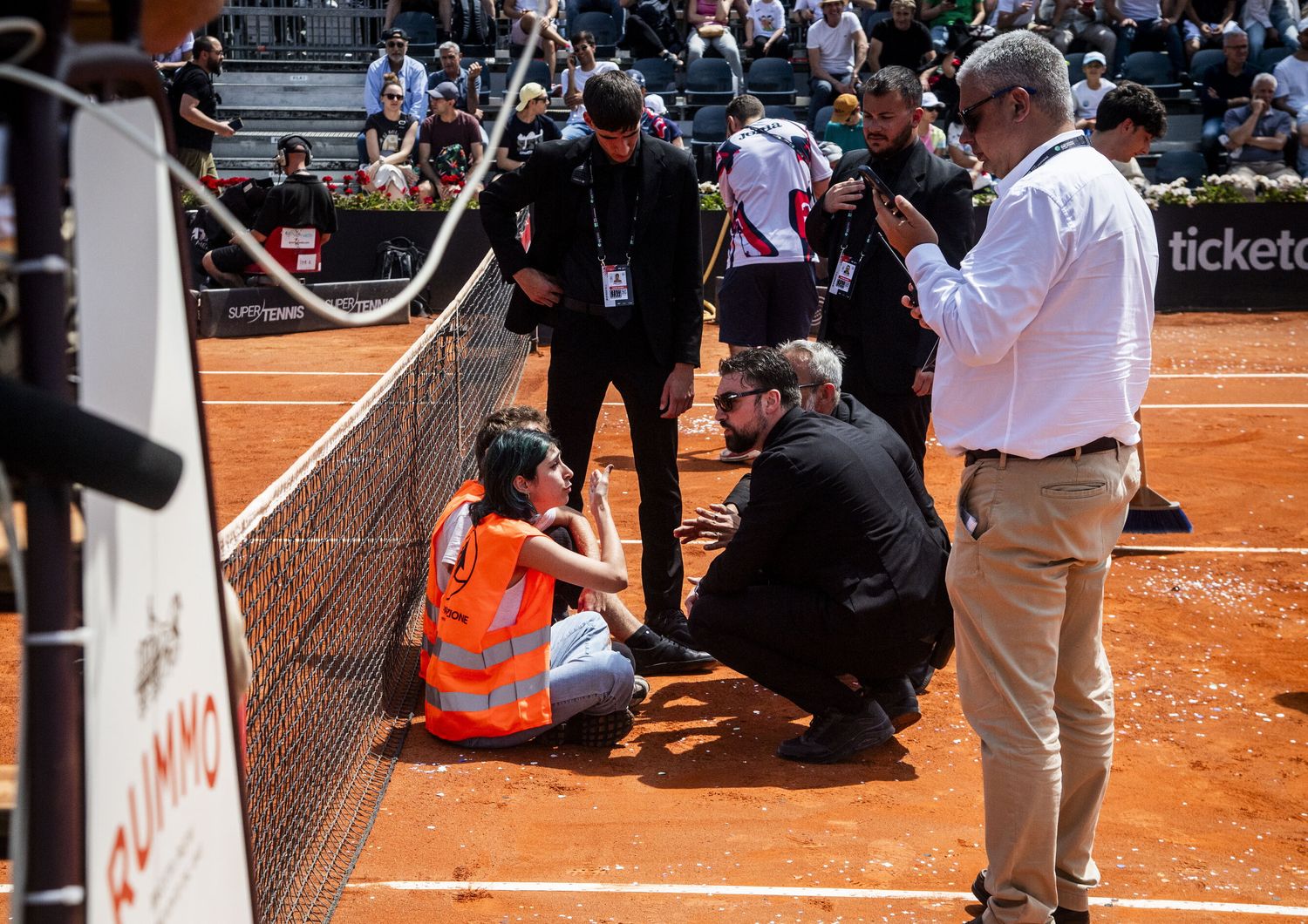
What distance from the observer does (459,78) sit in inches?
733

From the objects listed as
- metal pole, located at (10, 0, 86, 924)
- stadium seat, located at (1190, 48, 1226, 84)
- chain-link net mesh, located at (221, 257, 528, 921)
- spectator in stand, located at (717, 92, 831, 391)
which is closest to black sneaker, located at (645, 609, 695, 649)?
chain-link net mesh, located at (221, 257, 528, 921)

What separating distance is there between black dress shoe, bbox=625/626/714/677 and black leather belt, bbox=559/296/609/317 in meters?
1.33

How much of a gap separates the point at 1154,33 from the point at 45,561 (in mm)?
20861

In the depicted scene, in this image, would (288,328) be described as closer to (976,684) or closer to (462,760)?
(462,760)

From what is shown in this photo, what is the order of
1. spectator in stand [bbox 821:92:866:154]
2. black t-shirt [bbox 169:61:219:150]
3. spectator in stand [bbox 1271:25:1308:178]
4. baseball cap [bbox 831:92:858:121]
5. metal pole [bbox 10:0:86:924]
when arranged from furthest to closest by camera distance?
1. spectator in stand [bbox 1271:25:1308:178]
2. black t-shirt [bbox 169:61:219:150]
3. spectator in stand [bbox 821:92:866:154]
4. baseball cap [bbox 831:92:858:121]
5. metal pole [bbox 10:0:86:924]

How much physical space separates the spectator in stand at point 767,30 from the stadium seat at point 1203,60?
5720mm

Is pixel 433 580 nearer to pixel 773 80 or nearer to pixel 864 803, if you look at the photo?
pixel 864 803

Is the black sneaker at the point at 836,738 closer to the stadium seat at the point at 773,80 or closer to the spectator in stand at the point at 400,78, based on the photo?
the spectator in stand at the point at 400,78

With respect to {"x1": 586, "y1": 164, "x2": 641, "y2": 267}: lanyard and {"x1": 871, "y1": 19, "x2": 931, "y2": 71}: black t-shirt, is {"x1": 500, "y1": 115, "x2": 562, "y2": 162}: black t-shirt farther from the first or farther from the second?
{"x1": 586, "y1": 164, "x2": 641, "y2": 267}: lanyard

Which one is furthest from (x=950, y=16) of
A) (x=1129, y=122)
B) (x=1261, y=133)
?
(x=1129, y=122)

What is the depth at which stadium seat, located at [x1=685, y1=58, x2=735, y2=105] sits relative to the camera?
755 inches

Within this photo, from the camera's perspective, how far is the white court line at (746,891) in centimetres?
386

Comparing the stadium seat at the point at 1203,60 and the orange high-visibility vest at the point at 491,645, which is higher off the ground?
the stadium seat at the point at 1203,60

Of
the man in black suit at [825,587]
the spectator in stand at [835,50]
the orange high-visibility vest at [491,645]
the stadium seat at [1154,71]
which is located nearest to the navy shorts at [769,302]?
the man in black suit at [825,587]
